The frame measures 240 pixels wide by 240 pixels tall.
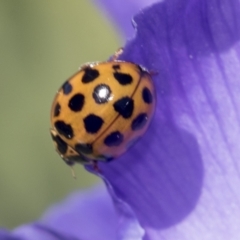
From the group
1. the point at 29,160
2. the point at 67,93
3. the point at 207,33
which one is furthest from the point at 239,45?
the point at 29,160

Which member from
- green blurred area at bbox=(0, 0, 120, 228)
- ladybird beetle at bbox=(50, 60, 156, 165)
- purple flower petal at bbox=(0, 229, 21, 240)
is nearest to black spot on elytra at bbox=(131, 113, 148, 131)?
ladybird beetle at bbox=(50, 60, 156, 165)

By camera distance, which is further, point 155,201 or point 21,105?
point 21,105

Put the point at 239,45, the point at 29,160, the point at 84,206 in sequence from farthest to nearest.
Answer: the point at 29,160, the point at 84,206, the point at 239,45

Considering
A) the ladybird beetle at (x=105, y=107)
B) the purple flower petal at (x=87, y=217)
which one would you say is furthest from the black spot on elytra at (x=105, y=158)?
the purple flower petal at (x=87, y=217)

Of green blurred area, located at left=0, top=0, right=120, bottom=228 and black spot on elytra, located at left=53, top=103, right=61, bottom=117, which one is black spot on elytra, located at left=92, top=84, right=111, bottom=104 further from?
green blurred area, located at left=0, top=0, right=120, bottom=228

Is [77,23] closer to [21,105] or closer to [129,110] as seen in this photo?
[21,105]

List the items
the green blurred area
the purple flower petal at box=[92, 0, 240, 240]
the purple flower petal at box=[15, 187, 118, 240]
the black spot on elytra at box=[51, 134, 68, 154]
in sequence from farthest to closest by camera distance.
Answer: the green blurred area → the purple flower petal at box=[15, 187, 118, 240] → the black spot on elytra at box=[51, 134, 68, 154] → the purple flower petal at box=[92, 0, 240, 240]

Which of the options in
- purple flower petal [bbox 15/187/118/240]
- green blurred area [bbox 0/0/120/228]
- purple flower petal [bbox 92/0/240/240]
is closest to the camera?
purple flower petal [bbox 92/0/240/240]

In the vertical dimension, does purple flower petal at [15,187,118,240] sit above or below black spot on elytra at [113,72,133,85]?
below

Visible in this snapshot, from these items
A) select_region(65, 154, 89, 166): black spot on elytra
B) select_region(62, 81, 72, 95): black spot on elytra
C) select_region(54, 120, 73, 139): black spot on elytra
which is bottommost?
select_region(65, 154, 89, 166): black spot on elytra
